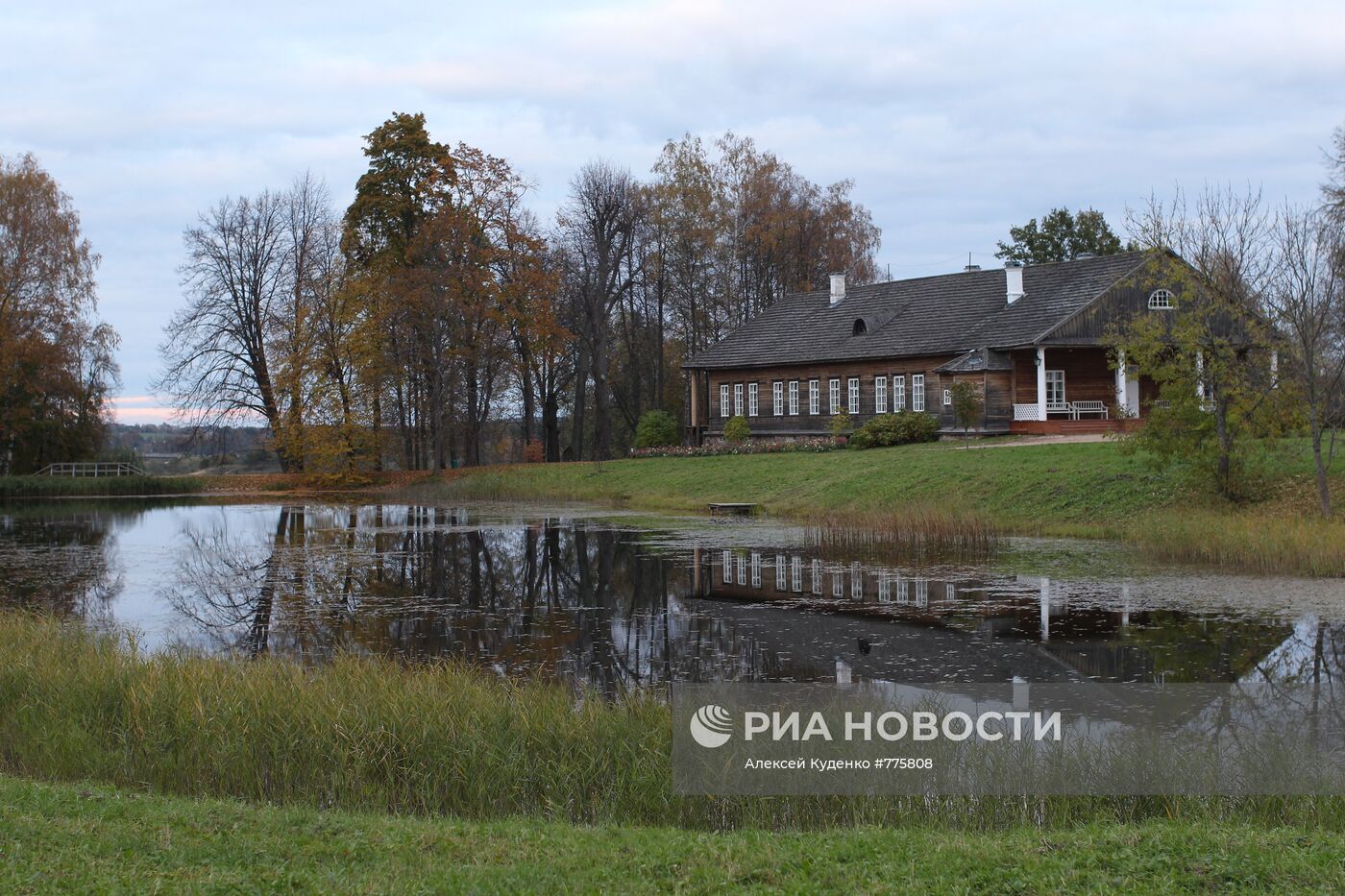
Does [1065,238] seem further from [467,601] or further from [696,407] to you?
[467,601]

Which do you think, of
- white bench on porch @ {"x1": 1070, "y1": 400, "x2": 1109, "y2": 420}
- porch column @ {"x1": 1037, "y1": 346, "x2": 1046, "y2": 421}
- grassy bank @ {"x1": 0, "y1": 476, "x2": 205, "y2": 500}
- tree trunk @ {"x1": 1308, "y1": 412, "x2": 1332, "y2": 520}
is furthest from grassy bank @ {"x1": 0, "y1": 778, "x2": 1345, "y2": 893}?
grassy bank @ {"x1": 0, "y1": 476, "x2": 205, "y2": 500}

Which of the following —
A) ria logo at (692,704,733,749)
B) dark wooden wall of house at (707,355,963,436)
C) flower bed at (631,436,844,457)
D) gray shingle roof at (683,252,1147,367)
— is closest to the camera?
ria logo at (692,704,733,749)

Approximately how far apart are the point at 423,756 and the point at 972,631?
705cm

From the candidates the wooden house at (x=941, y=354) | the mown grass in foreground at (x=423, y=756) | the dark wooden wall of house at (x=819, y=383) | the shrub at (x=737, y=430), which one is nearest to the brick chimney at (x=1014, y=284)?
the wooden house at (x=941, y=354)

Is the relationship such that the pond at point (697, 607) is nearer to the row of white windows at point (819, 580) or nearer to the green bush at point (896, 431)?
the row of white windows at point (819, 580)

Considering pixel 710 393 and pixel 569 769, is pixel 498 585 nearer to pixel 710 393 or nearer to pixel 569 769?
pixel 569 769

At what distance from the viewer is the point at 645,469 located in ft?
129

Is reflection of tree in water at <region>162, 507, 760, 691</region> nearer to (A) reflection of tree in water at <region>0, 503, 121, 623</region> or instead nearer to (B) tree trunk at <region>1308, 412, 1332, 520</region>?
(A) reflection of tree in water at <region>0, 503, 121, 623</region>

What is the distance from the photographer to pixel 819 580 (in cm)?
1709

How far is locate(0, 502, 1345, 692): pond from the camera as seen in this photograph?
1123 cm

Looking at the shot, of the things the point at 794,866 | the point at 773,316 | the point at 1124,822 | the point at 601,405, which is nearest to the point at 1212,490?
the point at 1124,822

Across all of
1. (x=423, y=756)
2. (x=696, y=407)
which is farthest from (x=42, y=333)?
(x=423, y=756)

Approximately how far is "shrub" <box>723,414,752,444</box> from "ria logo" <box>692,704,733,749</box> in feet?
118

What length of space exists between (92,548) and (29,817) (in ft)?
66.1
